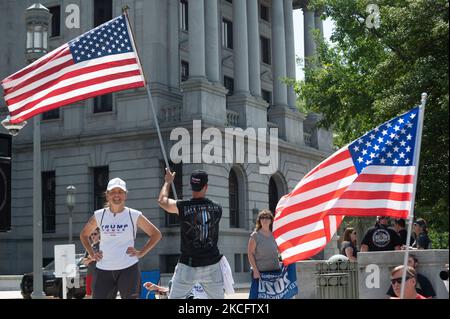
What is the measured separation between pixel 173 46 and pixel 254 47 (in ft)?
23.4

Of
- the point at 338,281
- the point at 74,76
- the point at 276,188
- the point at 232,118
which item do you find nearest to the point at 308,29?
the point at 276,188

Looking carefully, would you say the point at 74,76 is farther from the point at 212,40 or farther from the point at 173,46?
the point at 212,40

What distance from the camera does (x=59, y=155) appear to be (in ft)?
138

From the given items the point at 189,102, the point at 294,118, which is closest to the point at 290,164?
the point at 294,118

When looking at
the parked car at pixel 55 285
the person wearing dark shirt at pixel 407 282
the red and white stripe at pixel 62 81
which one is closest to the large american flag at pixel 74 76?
the red and white stripe at pixel 62 81

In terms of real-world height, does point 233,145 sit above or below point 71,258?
above

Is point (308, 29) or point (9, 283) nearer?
point (9, 283)

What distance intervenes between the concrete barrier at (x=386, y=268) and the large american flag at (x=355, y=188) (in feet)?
5.40

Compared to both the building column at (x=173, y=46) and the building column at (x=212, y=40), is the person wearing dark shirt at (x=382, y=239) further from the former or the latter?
the building column at (x=212, y=40)

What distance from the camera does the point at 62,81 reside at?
11555mm

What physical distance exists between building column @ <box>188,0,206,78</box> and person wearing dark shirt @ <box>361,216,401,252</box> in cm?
2713

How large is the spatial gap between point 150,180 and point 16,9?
13.4 metres

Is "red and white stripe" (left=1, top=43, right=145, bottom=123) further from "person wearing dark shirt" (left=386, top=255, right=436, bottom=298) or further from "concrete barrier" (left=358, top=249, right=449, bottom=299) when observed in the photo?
"person wearing dark shirt" (left=386, top=255, right=436, bottom=298)
